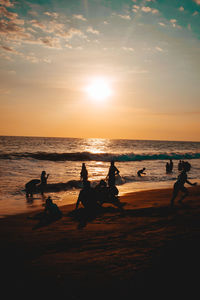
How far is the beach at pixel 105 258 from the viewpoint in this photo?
137 inches

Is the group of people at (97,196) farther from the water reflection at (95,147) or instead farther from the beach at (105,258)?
the water reflection at (95,147)

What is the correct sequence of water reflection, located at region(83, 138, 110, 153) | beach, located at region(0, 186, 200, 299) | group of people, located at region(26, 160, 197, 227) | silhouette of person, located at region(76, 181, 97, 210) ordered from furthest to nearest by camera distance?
water reflection, located at region(83, 138, 110, 153) → silhouette of person, located at region(76, 181, 97, 210) → group of people, located at region(26, 160, 197, 227) → beach, located at region(0, 186, 200, 299)

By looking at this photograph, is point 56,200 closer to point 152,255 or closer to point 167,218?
point 167,218

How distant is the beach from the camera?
3.49 metres

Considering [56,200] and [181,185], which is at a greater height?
[181,185]

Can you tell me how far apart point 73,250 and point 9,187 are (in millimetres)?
12309

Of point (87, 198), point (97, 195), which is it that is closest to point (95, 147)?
point (97, 195)

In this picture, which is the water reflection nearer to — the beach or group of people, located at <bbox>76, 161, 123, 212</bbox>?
group of people, located at <bbox>76, 161, 123, 212</bbox>

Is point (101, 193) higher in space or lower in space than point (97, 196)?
higher

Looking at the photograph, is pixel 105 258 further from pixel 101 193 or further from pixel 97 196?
pixel 101 193

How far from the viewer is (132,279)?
364 centimetres

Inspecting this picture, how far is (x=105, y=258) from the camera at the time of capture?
14.4 ft

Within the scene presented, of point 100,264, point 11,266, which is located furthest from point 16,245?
point 100,264

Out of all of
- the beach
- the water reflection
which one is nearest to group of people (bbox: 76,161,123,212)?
the beach
